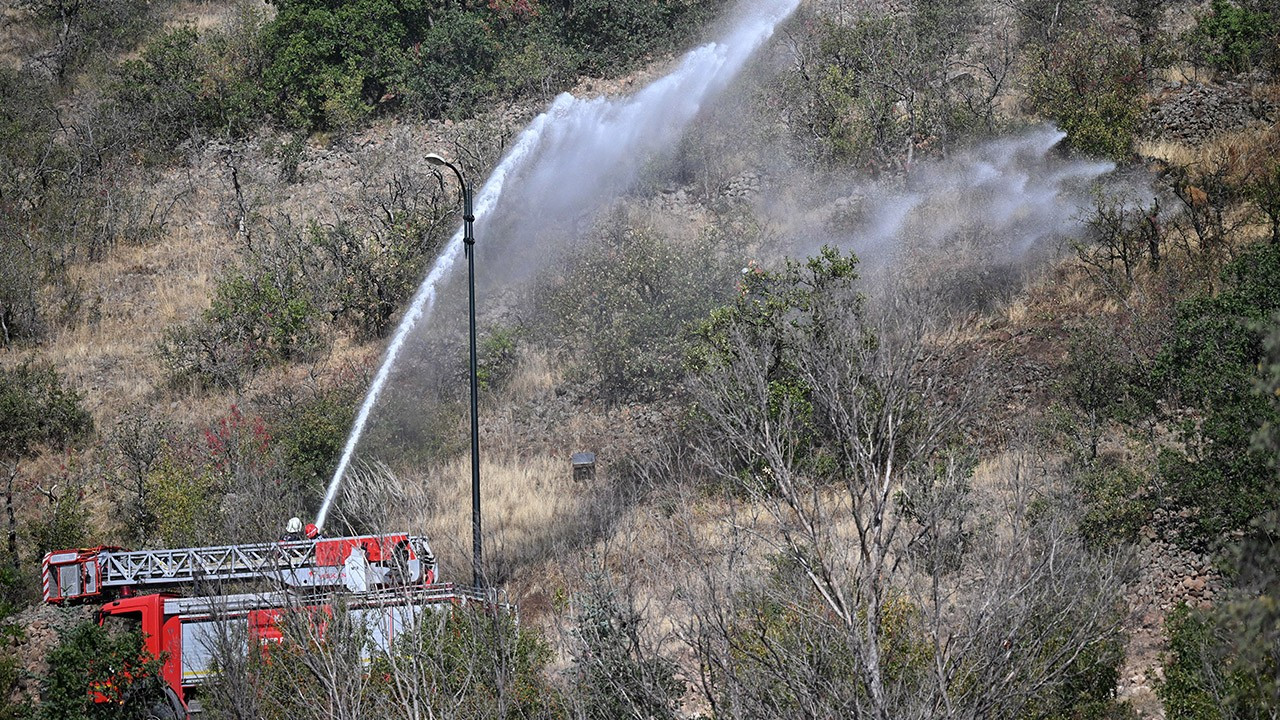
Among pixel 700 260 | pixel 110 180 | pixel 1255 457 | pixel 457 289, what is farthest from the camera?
pixel 110 180

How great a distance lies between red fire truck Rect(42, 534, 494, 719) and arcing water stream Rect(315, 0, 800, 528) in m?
13.8

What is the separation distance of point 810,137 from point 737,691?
27.0m

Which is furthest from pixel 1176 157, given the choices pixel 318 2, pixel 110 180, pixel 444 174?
pixel 110 180

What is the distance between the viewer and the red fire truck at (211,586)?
17078mm

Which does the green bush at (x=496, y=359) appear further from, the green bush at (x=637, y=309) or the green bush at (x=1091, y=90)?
the green bush at (x=1091, y=90)

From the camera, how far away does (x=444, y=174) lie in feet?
129

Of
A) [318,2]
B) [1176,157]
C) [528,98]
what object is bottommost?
[1176,157]

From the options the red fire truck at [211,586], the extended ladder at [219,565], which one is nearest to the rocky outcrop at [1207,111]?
the red fire truck at [211,586]

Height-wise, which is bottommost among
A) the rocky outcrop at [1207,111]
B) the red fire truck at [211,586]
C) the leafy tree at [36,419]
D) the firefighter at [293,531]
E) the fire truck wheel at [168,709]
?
the fire truck wheel at [168,709]

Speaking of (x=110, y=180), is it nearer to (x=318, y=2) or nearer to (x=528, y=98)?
(x=318, y=2)

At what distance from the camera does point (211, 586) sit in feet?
58.7

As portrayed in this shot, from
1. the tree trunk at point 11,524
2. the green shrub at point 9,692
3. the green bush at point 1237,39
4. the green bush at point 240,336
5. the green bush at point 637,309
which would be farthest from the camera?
the green bush at point 1237,39

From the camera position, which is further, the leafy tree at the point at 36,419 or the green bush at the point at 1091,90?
the green bush at the point at 1091,90

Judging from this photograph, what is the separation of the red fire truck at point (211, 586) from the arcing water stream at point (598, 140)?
13839 mm
